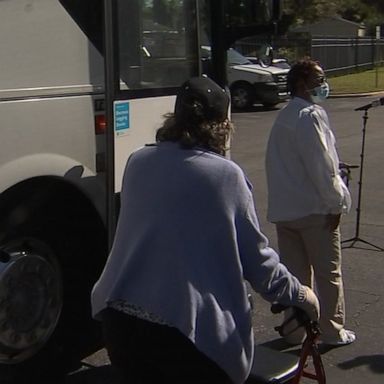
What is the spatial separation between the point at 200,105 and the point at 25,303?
81.1 inches

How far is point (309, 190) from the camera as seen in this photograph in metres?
5.06

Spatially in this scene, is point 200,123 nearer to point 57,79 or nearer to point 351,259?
point 57,79

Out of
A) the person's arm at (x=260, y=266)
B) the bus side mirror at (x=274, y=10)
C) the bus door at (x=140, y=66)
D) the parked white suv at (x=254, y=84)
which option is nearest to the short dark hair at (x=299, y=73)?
the bus side mirror at (x=274, y=10)

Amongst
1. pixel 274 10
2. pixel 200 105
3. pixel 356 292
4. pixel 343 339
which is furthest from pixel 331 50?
pixel 200 105

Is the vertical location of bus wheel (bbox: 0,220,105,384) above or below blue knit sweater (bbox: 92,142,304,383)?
below

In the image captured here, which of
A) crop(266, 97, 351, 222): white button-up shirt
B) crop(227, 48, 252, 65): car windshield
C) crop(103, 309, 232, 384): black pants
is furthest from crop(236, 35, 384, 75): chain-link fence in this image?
crop(103, 309, 232, 384): black pants

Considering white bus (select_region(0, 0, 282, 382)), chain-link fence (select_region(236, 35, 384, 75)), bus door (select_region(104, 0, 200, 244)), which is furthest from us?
chain-link fence (select_region(236, 35, 384, 75))

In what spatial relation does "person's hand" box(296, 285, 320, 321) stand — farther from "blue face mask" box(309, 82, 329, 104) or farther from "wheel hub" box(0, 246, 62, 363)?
"blue face mask" box(309, 82, 329, 104)

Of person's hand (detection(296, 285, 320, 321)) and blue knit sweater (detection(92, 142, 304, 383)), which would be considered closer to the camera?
blue knit sweater (detection(92, 142, 304, 383))

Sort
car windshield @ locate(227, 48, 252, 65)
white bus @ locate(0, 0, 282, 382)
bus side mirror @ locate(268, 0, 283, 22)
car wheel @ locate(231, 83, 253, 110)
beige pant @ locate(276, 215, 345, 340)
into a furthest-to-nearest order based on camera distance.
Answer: car windshield @ locate(227, 48, 252, 65)
car wheel @ locate(231, 83, 253, 110)
bus side mirror @ locate(268, 0, 283, 22)
beige pant @ locate(276, 215, 345, 340)
white bus @ locate(0, 0, 282, 382)

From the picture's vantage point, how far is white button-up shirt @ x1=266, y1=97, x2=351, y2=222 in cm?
496

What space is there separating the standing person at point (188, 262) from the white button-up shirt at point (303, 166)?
6.80 ft

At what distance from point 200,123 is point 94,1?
2079mm

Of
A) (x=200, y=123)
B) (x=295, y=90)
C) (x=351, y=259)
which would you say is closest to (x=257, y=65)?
(x=351, y=259)
